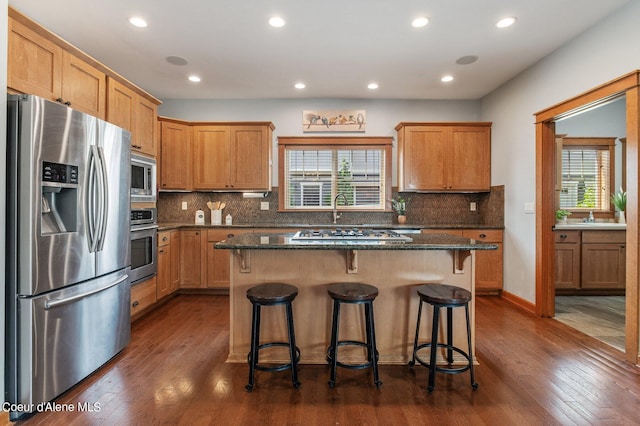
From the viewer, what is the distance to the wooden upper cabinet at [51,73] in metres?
2.04

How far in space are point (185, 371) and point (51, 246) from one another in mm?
1205

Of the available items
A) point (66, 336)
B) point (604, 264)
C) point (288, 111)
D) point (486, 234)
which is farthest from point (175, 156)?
point (604, 264)

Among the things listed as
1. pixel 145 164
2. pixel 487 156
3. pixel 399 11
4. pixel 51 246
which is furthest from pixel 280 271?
pixel 487 156

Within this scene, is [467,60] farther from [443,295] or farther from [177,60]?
[177,60]

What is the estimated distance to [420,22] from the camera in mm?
2775

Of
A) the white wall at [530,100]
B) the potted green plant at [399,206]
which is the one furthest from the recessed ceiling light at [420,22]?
the potted green plant at [399,206]

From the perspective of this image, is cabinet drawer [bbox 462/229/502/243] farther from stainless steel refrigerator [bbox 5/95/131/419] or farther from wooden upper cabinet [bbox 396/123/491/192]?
stainless steel refrigerator [bbox 5/95/131/419]

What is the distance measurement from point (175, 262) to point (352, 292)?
2.92 m

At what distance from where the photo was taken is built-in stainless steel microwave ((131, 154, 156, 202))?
3.18 metres

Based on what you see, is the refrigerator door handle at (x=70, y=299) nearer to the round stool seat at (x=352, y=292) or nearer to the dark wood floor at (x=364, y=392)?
the dark wood floor at (x=364, y=392)

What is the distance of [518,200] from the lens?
3895 millimetres

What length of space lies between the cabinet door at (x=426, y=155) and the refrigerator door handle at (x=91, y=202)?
3.66 m

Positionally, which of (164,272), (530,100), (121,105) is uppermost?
(530,100)

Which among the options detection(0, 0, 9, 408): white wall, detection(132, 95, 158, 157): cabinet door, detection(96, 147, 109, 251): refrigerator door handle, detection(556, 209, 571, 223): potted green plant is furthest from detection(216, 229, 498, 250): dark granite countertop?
detection(556, 209, 571, 223): potted green plant
